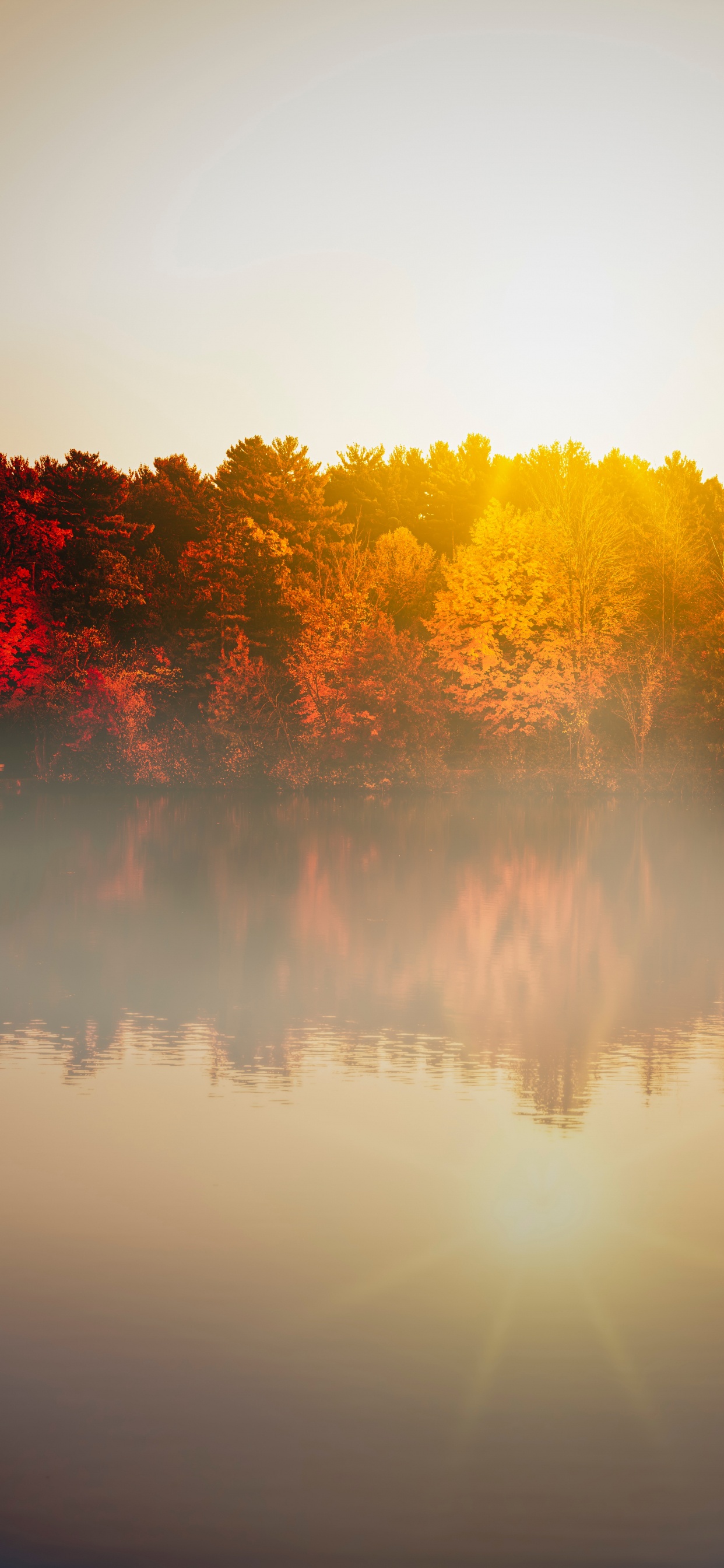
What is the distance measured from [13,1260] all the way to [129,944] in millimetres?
10014

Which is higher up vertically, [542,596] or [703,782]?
[542,596]

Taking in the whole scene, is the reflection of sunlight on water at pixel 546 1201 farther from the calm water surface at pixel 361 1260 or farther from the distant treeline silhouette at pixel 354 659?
the distant treeline silhouette at pixel 354 659

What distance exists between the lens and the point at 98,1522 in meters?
4.04

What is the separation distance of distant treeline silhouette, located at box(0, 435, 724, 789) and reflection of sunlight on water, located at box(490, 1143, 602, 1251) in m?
48.3

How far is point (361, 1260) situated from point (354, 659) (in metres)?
52.6

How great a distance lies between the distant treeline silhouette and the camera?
55312 mm

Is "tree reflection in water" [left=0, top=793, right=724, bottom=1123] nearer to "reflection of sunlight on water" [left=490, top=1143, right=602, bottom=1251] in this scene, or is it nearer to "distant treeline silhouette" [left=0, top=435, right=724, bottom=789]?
"reflection of sunlight on water" [left=490, top=1143, right=602, bottom=1251]

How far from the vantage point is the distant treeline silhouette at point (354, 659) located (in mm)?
Result: 55312

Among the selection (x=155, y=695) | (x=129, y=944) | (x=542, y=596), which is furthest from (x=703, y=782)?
(x=129, y=944)

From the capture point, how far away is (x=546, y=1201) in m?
6.94

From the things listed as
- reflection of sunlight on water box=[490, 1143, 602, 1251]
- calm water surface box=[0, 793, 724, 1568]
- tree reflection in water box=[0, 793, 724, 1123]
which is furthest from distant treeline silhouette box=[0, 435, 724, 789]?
reflection of sunlight on water box=[490, 1143, 602, 1251]

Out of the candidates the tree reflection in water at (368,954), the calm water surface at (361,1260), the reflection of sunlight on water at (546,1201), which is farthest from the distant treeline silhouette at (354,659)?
the reflection of sunlight on water at (546,1201)

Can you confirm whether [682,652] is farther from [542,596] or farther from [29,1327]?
[29,1327]

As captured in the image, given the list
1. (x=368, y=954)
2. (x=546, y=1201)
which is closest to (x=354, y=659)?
(x=368, y=954)
